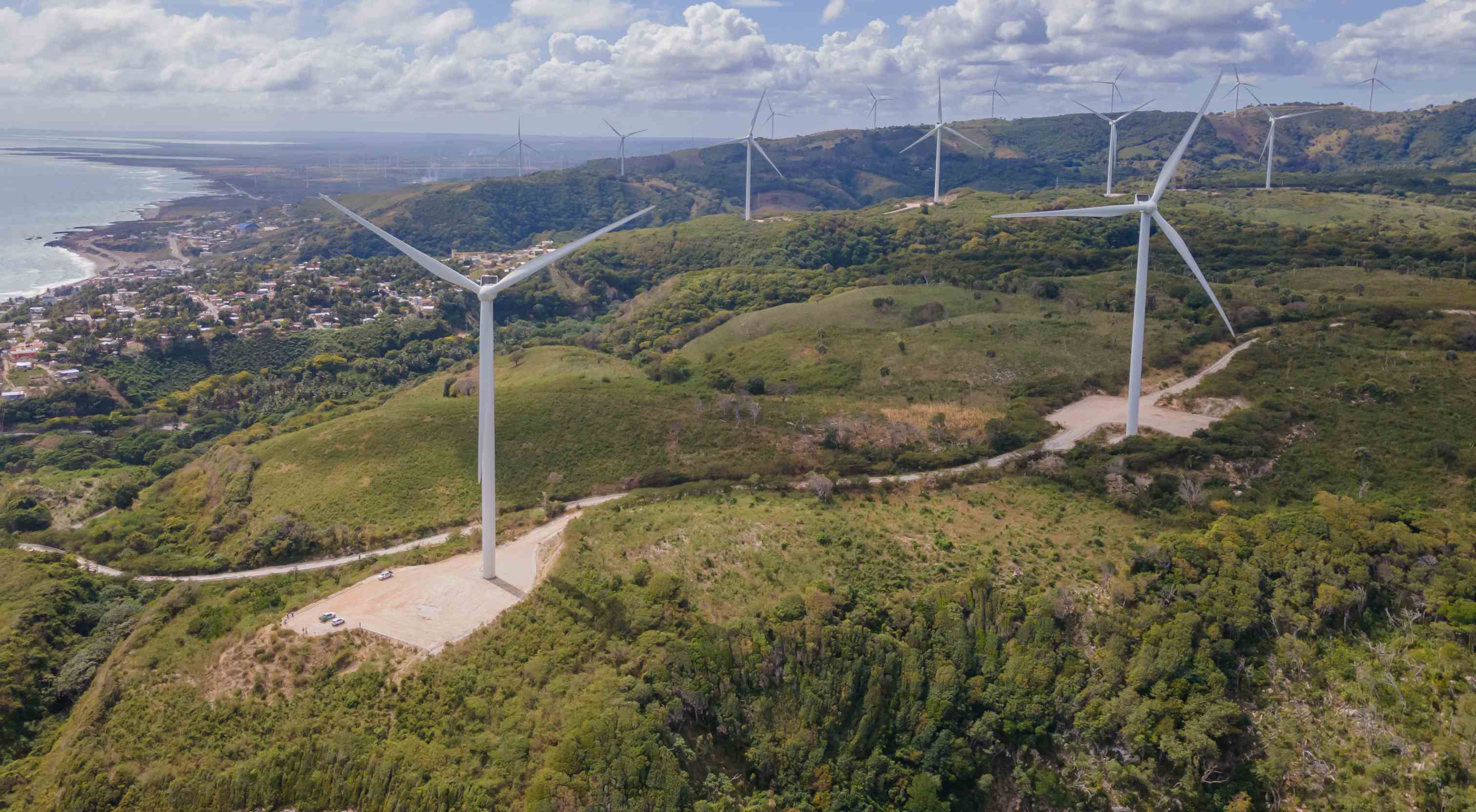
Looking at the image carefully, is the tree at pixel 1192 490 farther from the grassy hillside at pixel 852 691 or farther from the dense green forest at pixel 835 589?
the grassy hillside at pixel 852 691

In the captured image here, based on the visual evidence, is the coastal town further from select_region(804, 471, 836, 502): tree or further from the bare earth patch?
the bare earth patch

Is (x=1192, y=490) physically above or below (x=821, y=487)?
above

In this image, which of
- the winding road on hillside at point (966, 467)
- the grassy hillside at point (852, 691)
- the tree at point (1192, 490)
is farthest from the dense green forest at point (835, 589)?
the winding road on hillside at point (966, 467)

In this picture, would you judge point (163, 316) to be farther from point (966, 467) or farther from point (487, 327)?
point (966, 467)

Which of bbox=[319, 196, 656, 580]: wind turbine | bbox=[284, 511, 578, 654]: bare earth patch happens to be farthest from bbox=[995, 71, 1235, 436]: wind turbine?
bbox=[284, 511, 578, 654]: bare earth patch

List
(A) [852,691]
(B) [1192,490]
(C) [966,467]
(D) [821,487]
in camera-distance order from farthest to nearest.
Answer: (C) [966,467], (D) [821,487], (B) [1192,490], (A) [852,691]

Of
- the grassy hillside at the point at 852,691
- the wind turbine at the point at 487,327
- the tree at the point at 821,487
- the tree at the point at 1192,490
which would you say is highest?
the wind turbine at the point at 487,327

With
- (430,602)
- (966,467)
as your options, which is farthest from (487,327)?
(966,467)

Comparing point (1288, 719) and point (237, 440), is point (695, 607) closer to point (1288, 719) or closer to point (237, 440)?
point (1288, 719)
